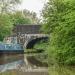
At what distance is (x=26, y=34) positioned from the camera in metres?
60.1

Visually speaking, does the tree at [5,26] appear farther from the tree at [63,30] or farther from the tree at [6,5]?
the tree at [63,30]

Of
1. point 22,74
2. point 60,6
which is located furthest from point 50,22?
point 22,74

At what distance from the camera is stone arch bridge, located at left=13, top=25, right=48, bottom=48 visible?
5797cm

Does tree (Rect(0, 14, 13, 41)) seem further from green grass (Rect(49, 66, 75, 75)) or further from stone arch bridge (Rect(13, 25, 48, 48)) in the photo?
green grass (Rect(49, 66, 75, 75))

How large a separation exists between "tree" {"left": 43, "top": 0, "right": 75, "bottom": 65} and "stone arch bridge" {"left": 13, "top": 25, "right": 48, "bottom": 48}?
26.7 meters

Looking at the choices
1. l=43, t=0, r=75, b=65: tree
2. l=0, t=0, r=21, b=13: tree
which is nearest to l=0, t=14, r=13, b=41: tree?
l=0, t=0, r=21, b=13: tree

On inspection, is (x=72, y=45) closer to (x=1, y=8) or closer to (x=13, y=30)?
(x=1, y=8)

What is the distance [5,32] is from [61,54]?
3106 cm

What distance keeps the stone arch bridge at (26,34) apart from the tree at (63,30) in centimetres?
2668

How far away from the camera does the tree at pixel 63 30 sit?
1003 inches

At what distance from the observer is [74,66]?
25797mm

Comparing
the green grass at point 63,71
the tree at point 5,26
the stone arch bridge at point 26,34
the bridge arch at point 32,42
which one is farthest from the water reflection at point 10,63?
the bridge arch at point 32,42

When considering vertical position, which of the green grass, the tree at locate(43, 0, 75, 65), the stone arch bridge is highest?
the tree at locate(43, 0, 75, 65)

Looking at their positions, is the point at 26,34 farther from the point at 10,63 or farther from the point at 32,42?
the point at 10,63
